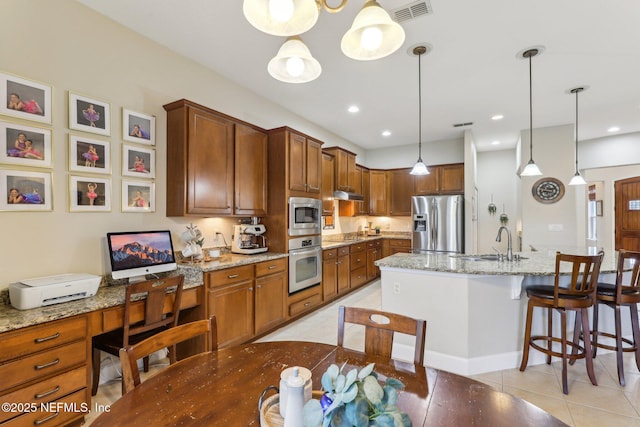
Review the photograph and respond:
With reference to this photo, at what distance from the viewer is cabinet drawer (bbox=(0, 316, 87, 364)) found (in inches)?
62.5

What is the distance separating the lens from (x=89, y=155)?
7.95 ft

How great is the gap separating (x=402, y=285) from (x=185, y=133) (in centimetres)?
251

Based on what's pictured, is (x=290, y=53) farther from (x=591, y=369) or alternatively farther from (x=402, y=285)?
(x=591, y=369)

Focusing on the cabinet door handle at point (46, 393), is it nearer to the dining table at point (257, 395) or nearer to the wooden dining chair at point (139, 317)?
the wooden dining chair at point (139, 317)

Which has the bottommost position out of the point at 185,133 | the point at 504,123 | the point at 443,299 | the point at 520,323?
the point at 520,323

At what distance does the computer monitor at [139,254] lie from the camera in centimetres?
240

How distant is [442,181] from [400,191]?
88 cm

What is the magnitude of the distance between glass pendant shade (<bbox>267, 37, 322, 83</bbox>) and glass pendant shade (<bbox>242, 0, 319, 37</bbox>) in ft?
0.84

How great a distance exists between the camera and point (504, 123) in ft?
17.0

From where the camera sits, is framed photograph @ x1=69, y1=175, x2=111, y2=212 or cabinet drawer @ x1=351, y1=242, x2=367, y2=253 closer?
framed photograph @ x1=69, y1=175, x2=111, y2=212

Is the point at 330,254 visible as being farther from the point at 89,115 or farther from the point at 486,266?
the point at 89,115

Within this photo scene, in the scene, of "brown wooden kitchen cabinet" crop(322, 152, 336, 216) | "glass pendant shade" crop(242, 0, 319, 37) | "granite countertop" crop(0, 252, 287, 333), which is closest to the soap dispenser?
"glass pendant shade" crop(242, 0, 319, 37)

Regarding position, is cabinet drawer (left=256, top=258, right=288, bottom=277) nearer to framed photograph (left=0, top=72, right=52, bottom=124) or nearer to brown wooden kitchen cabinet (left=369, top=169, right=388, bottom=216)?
framed photograph (left=0, top=72, right=52, bottom=124)

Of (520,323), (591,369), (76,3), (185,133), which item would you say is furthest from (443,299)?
(76,3)
